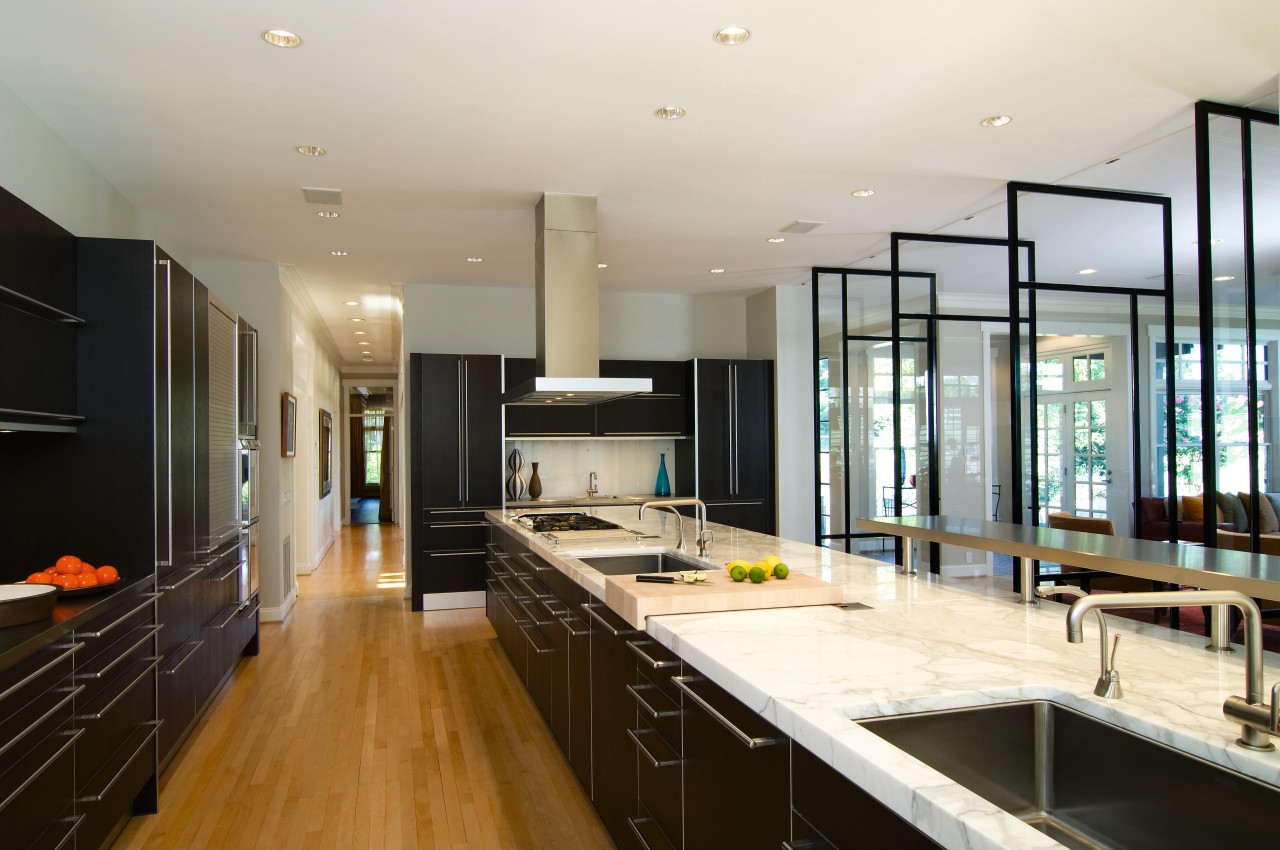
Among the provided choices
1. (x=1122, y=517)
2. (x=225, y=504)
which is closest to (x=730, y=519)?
(x=1122, y=517)

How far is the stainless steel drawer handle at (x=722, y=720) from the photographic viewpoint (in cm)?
147

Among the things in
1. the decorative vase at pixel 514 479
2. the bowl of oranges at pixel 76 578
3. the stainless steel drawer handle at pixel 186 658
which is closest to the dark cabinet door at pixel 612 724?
the bowl of oranges at pixel 76 578

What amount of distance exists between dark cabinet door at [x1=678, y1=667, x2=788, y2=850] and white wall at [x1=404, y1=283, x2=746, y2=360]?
18.5 ft

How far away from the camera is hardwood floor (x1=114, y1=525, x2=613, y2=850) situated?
9.34 ft

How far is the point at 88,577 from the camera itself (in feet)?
8.84

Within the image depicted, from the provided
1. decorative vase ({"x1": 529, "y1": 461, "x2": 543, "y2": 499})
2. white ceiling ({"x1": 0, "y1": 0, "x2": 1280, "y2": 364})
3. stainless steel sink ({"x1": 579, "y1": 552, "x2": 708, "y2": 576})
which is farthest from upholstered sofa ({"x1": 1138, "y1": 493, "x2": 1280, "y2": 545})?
decorative vase ({"x1": 529, "y1": 461, "x2": 543, "y2": 499})

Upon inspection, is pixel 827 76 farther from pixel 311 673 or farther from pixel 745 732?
pixel 311 673

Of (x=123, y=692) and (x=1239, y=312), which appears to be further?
(x=1239, y=312)

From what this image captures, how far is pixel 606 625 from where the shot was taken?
254 centimetres

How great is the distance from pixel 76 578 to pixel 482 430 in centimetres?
405

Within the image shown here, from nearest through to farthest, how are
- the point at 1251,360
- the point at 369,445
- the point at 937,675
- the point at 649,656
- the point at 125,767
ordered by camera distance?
the point at 937,675, the point at 649,656, the point at 125,767, the point at 1251,360, the point at 369,445

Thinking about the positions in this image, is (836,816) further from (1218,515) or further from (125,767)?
(1218,515)

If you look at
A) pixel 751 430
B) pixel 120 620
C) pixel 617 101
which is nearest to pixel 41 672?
pixel 120 620

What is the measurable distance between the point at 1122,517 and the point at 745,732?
402 centimetres
